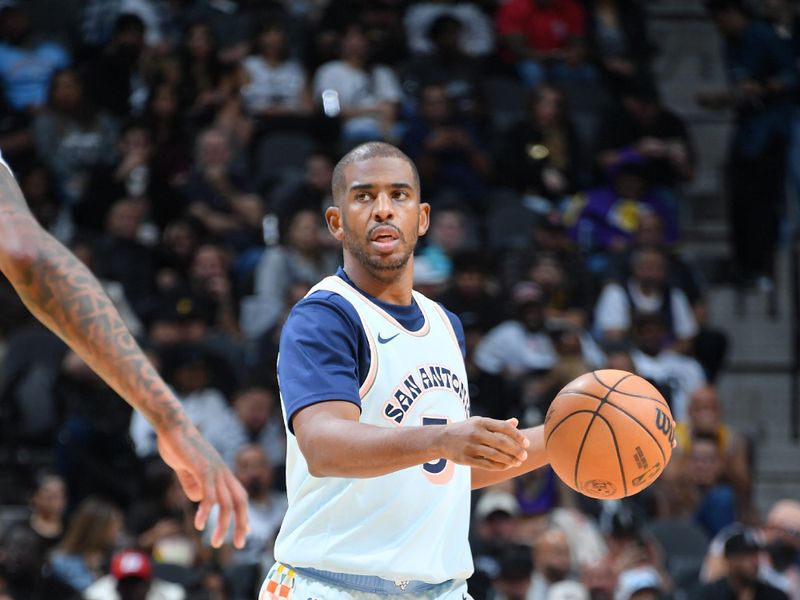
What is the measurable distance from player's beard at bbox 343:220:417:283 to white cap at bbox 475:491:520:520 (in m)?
5.71

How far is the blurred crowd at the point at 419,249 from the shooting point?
9867 mm

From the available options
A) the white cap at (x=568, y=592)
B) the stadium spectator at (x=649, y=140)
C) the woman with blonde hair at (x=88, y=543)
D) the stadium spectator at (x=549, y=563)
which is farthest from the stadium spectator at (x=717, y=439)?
the woman with blonde hair at (x=88, y=543)

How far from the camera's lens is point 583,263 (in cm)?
1285

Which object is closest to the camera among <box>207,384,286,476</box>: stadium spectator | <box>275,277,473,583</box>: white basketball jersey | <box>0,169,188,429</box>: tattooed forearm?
<box>0,169,188,429</box>: tattooed forearm

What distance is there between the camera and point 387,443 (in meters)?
3.83

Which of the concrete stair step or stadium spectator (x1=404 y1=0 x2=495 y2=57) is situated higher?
stadium spectator (x1=404 y1=0 x2=495 y2=57)

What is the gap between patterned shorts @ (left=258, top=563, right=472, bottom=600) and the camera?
441cm

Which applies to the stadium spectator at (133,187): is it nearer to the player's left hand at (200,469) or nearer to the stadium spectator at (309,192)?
the stadium spectator at (309,192)

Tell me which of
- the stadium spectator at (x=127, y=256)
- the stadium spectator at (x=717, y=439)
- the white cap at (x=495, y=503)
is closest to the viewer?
the white cap at (x=495, y=503)

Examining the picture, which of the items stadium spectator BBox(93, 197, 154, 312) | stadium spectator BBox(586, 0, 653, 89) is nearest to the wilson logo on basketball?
stadium spectator BBox(93, 197, 154, 312)

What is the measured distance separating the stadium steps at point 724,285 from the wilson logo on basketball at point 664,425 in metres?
7.61

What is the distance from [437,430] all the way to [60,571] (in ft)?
21.3

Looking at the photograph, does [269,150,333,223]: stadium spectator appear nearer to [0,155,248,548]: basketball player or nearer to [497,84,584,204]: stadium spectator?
[497,84,584,204]: stadium spectator

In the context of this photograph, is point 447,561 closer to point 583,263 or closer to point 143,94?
point 583,263
